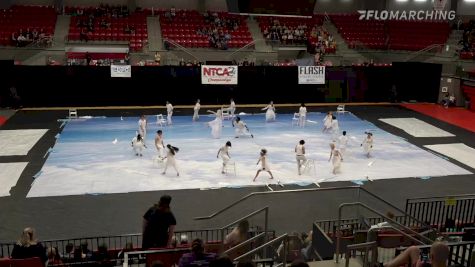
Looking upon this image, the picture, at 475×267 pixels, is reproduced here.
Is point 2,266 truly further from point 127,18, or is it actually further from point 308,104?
point 127,18

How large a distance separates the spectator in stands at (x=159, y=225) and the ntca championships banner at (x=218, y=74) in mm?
21170

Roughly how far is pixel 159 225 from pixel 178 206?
5.67m

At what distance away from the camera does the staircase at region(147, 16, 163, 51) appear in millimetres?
31578

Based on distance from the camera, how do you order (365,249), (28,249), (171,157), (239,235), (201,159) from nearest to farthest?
(365,249), (28,249), (239,235), (171,157), (201,159)

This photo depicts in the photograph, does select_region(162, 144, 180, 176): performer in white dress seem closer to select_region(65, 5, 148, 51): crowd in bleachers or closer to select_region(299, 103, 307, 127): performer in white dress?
select_region(299, 103, 307, 127): performer in white dress

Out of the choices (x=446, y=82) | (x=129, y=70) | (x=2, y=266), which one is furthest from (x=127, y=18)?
(x=2, y=266)

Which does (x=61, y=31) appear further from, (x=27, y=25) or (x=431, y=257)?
(x=431, y=257)

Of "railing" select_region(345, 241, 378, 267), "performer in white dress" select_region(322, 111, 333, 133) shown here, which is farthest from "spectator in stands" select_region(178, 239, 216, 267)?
"performer in white dress" select_region(322, 111, 333, 133)

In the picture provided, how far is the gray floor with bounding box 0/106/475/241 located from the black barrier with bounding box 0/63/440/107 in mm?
10773

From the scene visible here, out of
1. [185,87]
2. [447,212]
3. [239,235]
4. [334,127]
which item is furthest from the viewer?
[185,87]

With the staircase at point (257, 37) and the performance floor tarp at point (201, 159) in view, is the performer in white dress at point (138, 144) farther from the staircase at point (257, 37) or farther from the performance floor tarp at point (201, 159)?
the staircase at point (257, 37)

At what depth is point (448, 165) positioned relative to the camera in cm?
1895

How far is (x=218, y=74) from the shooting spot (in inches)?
1150

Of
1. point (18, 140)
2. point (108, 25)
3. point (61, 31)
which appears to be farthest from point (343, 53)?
point (18, 140)
